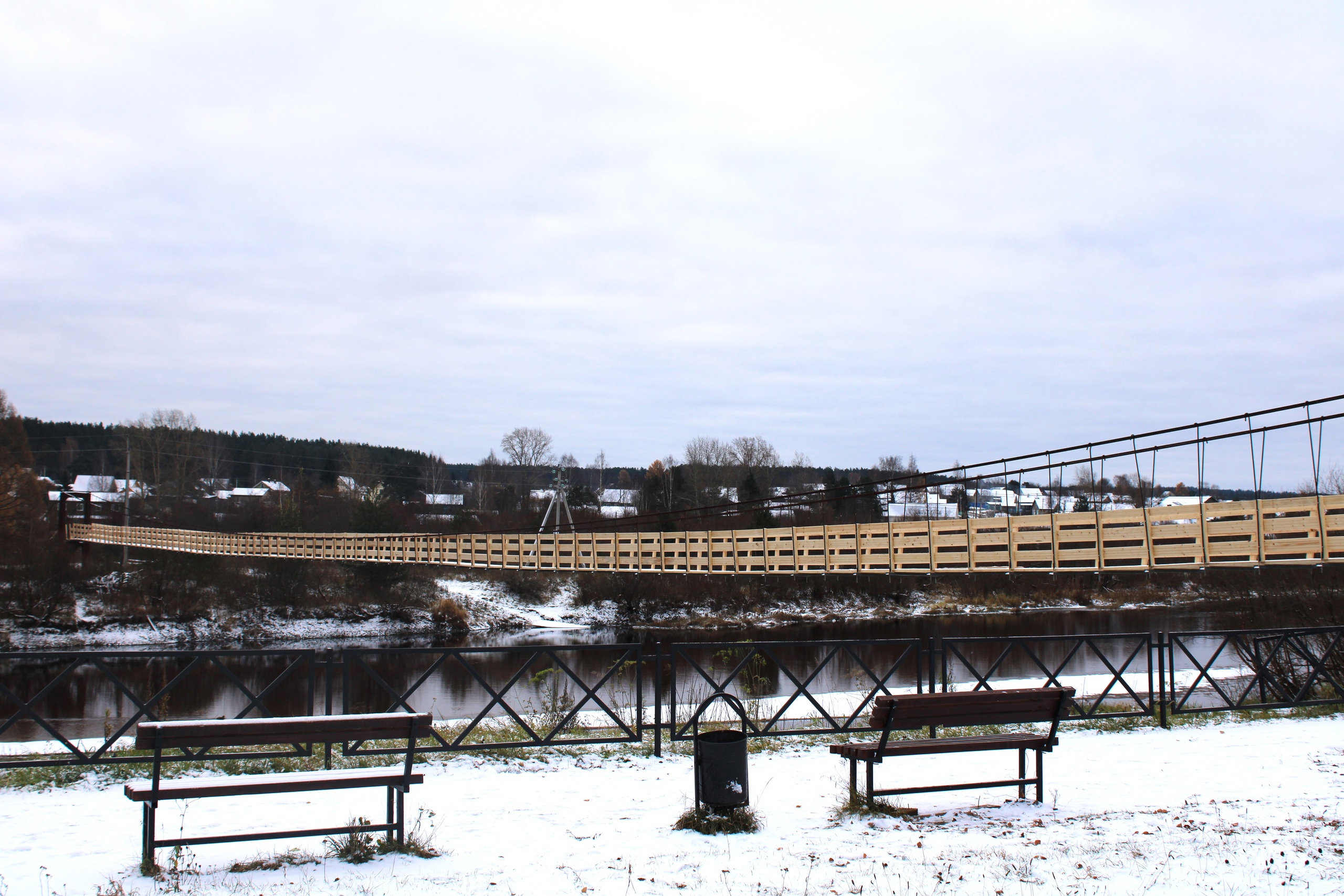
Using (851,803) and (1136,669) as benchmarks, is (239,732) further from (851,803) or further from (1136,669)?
(1136,669)

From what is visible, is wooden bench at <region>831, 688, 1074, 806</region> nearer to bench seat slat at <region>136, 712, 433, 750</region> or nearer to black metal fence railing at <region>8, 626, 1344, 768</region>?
black metal fence railing at <region>8, 626, 1344, 768</region>

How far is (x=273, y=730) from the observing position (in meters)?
4.98

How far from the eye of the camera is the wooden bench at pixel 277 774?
448 centimetres

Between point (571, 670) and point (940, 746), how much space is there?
22.4 ft

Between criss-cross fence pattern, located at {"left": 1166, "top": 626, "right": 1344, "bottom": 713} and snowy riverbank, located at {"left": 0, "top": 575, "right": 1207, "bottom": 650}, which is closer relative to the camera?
criss-cross fence pattern, located at {"left": 1166, "top": 626, "right": 1344, "bottom": 713}

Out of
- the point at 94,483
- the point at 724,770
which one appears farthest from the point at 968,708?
the point at 94,483

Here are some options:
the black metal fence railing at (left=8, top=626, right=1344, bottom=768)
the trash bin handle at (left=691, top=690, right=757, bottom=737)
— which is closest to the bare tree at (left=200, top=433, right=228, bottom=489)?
the black metal fence railing at (left=8, top=626, right=1344, bottom=768)

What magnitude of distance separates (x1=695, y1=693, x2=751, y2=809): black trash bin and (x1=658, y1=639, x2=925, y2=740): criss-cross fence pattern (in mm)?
1382

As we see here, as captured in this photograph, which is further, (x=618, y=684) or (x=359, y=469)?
(x=359, y=469)

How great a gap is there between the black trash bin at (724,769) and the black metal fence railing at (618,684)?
2.03 metres

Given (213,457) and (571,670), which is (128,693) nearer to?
(571,670)

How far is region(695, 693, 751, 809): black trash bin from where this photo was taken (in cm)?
515

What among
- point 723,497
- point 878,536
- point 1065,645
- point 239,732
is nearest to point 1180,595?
point 1065,645

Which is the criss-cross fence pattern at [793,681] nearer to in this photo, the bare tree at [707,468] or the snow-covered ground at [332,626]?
the snow-covered ground at [332,626]
